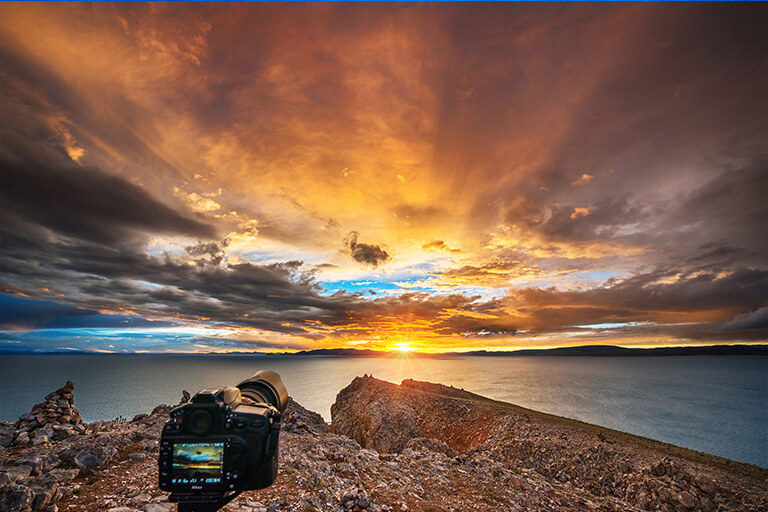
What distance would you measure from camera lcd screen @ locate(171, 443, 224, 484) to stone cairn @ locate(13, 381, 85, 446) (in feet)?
34.5

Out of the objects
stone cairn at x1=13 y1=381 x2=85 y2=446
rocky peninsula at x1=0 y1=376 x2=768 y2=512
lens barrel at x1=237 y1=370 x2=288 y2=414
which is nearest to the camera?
lens barrel at x1=237 y1=370 x2=288 y2=414

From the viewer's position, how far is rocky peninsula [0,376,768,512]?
22.3ft

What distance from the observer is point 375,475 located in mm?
10320

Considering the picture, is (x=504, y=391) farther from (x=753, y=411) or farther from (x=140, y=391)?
(x=140, y=391)

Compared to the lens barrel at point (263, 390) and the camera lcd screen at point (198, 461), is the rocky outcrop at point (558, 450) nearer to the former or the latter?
the lens barrel at point (263, 390)

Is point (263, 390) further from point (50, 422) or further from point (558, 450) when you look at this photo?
point (558, 450)

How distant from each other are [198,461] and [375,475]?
8781mm

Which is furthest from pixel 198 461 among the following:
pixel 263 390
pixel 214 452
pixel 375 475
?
pixel 375 475

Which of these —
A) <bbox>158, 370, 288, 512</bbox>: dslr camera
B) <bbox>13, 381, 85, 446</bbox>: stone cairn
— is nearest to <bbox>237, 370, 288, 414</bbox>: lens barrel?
<bbox>158, 370, 288, 512</bbox>: dslr camera

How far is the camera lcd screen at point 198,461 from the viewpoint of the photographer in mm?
3355

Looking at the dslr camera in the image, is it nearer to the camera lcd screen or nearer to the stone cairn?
the camera lcd screen

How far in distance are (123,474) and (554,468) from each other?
20080 millimetres

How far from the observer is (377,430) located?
2497 centimetres

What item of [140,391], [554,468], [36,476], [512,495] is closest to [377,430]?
[554,468]
